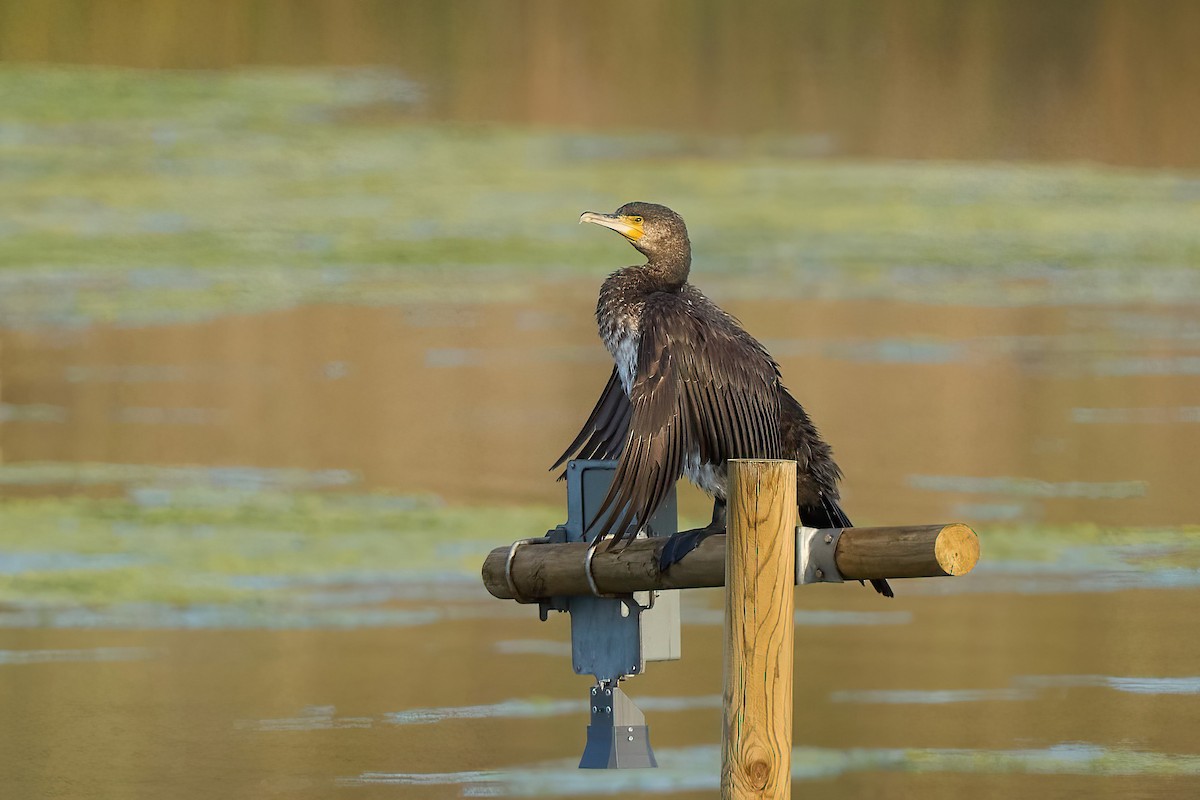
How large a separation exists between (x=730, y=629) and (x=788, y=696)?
0.16 meters

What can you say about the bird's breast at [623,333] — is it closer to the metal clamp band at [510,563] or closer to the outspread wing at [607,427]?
the outspread wing at [607,427]

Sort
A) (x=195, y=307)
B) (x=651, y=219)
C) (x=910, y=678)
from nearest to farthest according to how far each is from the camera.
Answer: (x=651, y=219) < (x=910, y=678) < (x=195, y=307)

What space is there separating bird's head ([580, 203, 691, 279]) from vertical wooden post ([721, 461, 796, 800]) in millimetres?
990

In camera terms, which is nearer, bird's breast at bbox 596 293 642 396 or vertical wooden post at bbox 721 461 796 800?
vertical wooden post at bbox 721 461 796 800

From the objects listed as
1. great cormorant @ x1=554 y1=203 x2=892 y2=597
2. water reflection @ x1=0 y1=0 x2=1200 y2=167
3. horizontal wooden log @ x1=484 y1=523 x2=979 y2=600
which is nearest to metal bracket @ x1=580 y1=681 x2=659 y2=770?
horizontal wooden log @ x1=484 y1=523 x2=979 y2=600

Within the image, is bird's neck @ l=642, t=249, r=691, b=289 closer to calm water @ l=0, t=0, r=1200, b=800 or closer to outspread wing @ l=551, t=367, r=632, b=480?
outspread wing @ l=551, t=367, r=632, b=480

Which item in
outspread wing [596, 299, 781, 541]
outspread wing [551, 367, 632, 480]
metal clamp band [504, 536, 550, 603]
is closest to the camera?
outspread wing [596, 299, 781, 541]

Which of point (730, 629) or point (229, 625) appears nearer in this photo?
point (730, 629)

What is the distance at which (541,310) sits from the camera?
1185 centimetres

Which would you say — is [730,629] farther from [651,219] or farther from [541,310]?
[541,310]

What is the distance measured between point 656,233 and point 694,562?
3.22 ft

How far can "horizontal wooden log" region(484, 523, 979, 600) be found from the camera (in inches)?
143

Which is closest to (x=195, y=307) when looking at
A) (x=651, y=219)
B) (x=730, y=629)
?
(x=651, y=219)

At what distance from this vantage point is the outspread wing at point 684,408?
419 cm
